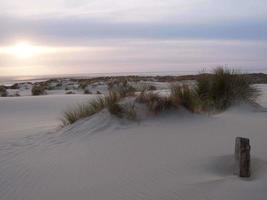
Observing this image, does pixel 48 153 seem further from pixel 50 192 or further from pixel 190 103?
pixel 190 103

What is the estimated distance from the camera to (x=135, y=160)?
613 cm

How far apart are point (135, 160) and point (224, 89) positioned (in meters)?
6.82

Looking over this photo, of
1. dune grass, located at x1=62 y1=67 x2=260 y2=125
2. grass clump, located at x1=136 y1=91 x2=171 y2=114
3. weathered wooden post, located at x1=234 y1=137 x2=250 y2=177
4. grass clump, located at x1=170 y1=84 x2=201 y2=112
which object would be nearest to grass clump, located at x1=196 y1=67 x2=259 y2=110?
dune grass, located at x1=62 y1=67 x2=260 y2=125

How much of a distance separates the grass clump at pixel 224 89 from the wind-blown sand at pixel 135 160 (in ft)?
7.86

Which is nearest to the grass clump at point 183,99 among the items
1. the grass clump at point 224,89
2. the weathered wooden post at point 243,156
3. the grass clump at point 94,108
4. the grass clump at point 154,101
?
the grass clump at point 154,101

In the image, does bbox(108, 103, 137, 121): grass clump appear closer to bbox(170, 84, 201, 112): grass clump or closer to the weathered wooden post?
bbox(170, 84, 201, 112): grass clump

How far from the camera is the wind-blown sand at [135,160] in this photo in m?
4.93

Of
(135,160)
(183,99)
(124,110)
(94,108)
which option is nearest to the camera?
(135,160)

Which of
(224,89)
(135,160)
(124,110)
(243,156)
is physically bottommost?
(135,160)

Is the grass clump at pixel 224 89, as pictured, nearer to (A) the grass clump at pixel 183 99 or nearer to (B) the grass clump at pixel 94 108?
(A) the grass clump at pixel 183 99

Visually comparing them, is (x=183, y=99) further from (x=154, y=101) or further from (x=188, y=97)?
(x=154, y=101)

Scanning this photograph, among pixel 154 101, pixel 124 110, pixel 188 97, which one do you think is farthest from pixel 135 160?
pixel 188 97

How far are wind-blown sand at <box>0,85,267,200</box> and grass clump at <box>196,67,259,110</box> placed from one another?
2.40 meters

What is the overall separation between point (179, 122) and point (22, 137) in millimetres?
2978
